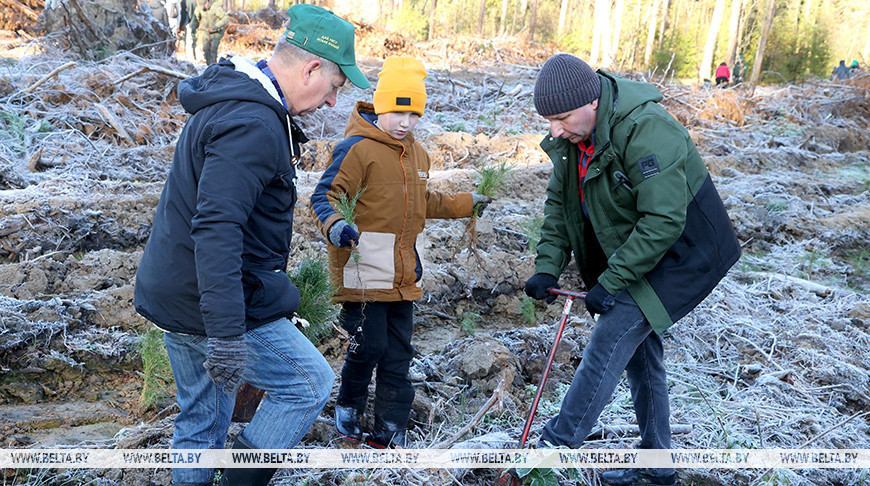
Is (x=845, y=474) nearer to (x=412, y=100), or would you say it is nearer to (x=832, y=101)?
(x=412, y=100)

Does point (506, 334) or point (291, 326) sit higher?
point (291, 326)

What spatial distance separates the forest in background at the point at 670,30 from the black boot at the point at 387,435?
60.0ft

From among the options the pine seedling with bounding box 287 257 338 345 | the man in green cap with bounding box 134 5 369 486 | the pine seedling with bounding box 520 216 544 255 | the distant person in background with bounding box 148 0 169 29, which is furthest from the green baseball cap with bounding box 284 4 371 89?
the distant person in background with bounding box 148 0 169 29

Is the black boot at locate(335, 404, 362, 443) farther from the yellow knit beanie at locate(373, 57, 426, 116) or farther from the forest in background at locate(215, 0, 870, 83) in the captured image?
the forest in background at locate(215, 0, 870, 83)

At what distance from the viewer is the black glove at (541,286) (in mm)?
2965

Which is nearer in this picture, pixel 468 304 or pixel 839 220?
pixel 468 304

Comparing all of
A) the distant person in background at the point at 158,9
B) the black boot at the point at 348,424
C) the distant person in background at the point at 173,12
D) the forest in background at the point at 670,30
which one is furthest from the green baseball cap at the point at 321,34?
the forest in background at the point at 670,30

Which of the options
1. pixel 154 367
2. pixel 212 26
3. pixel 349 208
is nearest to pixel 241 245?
pixel 349 208

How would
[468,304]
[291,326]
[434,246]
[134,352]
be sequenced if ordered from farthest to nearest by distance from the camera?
[434,246]
[468,304]
[134,352]
[291,326]

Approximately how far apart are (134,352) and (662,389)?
3064 mm

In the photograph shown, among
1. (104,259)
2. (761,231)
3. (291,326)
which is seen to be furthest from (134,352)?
(761,231)

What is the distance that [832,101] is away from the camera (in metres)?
15.2

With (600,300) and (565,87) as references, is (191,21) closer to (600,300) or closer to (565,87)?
(565,87)

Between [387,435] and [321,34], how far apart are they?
1.98 meters
